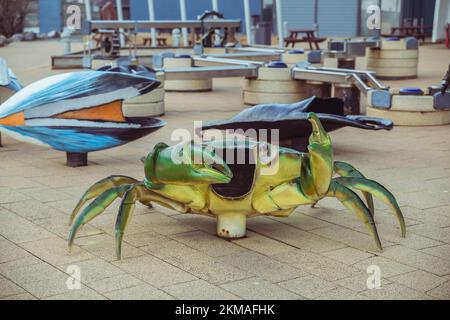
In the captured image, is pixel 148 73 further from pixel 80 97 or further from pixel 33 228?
pixel 33 228

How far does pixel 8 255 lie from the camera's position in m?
5.29

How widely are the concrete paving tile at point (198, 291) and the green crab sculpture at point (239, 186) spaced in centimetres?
65

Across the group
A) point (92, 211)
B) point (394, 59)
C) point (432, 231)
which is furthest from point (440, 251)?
point (394, 59)

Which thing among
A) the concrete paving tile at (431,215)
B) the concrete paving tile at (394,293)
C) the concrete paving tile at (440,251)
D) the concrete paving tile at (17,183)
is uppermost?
the concrete paving tile at (394,293)

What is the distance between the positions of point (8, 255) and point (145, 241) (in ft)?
3.01

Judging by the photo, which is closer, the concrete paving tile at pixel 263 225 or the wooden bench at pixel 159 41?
the concrete paving tile at pixel 263 225

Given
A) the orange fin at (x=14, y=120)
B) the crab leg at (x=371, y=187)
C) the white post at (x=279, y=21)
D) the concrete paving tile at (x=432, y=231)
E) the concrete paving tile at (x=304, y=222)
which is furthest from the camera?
the white post at (x=279, y=21)

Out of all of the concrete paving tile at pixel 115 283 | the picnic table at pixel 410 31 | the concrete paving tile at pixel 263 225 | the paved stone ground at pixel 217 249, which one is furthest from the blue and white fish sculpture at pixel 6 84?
the picnic table at pixel 410 31

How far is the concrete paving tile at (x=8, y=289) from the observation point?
4547 mm

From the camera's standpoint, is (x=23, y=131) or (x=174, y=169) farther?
(x=23, y=131)

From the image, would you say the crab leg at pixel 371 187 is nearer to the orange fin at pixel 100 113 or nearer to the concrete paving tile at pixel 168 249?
the concrete paving tile at pixel 168 249

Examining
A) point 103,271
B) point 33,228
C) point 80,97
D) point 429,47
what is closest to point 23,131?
point 80,97

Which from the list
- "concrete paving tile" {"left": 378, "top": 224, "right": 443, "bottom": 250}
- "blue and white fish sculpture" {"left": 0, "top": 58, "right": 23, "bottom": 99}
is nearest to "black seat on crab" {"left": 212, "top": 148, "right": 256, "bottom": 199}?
"concrete paving tile" {"left": 378, "top": 224, "right": 443, "bottom": 250}

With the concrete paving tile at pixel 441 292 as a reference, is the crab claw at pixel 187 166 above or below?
above
